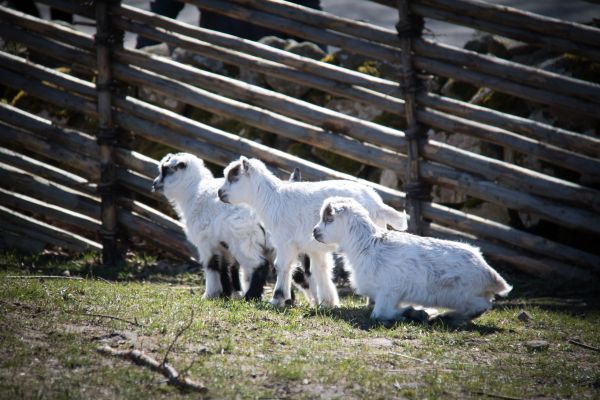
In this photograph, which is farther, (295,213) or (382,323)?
(295,213)

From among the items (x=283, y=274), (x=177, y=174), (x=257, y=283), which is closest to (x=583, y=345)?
(x=283, y=274)

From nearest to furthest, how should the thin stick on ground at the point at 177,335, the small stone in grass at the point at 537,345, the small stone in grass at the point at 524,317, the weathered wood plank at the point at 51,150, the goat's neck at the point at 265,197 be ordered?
the thin stick on ground at the point at 177,335, the small stone in grass at the point at 537,345, the small stone in grass at the point at 524,317, the goat's neck at the point at 265,197, the weathered wood plank at the point at 51,150

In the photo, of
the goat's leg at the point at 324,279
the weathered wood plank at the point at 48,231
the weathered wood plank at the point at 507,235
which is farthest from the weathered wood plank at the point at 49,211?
the weathered wood plank at the point at 507,235

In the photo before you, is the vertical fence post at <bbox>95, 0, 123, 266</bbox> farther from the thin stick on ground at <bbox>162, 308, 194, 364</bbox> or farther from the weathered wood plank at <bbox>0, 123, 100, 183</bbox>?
the thin stick on ground at <bbox>162, 308, 194, 364</bbox>

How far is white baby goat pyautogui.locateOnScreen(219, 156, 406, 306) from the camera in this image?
8.45 metres

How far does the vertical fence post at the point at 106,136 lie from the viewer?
1179 centimetres

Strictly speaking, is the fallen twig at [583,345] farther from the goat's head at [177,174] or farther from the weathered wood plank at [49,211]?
the weathered wood plank at [49,211]

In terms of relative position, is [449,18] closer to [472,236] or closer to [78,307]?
[472,236]

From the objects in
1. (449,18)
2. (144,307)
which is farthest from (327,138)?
(144,307)

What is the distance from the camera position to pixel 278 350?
20.3 ft

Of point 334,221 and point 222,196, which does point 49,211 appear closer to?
point 222,196

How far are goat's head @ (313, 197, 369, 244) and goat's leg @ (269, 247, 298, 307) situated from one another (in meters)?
0.65

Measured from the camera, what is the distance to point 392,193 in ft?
34.1

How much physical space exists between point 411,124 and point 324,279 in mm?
2748
